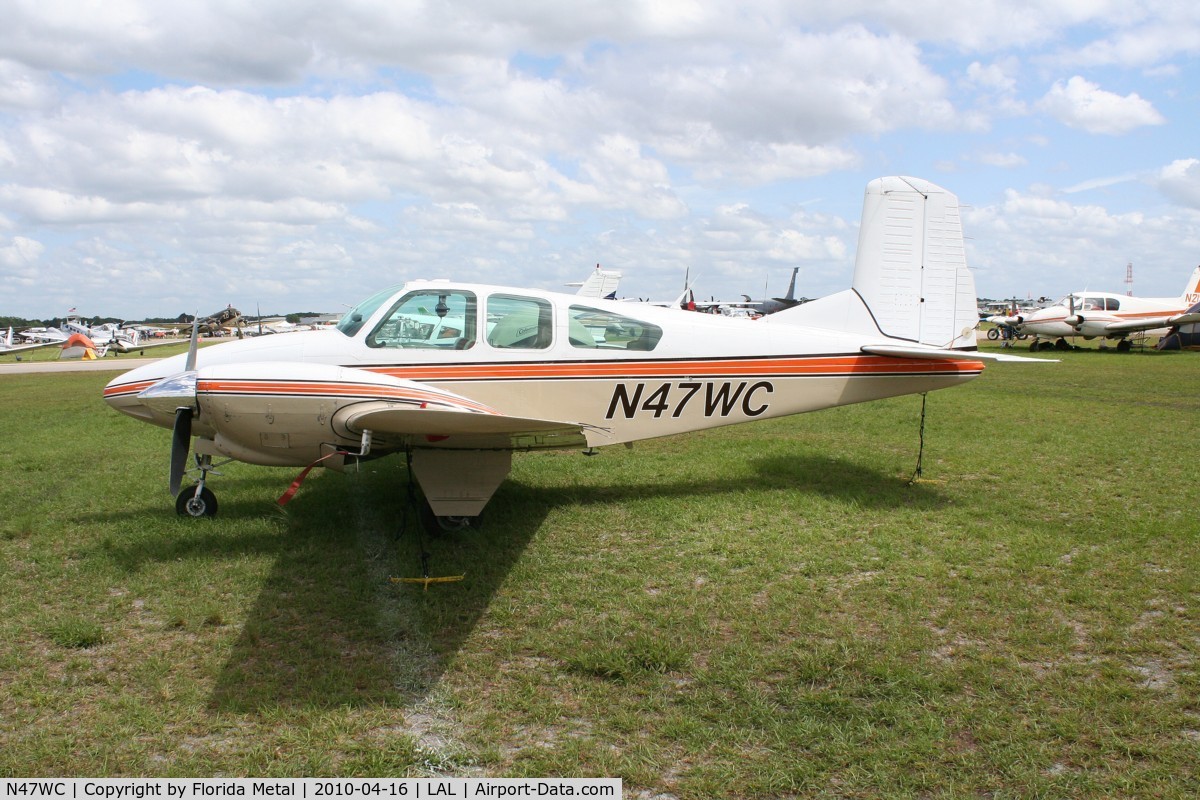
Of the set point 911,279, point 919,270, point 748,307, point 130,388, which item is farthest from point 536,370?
point 748,307

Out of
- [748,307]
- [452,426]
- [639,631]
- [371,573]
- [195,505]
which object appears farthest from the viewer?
[748,307]

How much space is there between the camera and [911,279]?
766 centimetres

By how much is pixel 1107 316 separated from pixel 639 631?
31988 mm

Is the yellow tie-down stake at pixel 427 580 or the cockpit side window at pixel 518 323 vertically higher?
the cockpit side window at pixel 518 323

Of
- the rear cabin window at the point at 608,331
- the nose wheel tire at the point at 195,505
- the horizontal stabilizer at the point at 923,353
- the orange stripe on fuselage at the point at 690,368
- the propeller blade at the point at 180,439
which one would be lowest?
the nose wheel tire at the point at 195,505

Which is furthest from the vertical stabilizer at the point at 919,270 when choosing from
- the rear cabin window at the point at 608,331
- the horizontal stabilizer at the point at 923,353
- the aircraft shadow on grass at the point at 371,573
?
the rear cabin window at the point at 608,331

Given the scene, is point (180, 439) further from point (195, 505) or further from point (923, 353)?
point (923, 353)

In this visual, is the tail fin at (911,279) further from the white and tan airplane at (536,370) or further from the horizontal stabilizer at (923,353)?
the horizontal stabilizer at (923,353)

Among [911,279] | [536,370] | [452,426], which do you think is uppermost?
[911,279]

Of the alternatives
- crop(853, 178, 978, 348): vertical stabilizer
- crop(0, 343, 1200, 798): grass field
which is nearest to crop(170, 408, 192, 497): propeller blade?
crop(0, 343, 1200, 798): grass field

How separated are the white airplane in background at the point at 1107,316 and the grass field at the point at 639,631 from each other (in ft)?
80.8

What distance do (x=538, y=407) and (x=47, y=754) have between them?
4.07 m

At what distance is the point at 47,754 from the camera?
10.8ft

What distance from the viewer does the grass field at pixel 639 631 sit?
3.32 m
